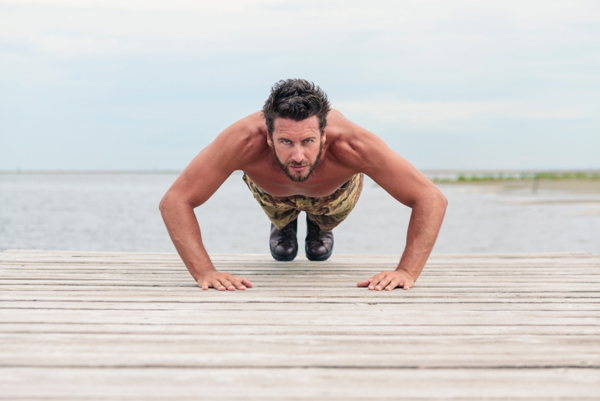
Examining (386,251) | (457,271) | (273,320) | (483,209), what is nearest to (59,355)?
(273,320)

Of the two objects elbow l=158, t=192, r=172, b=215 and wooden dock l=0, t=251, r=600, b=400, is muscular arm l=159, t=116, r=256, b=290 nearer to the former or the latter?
elbow l=158, t=192, r=172, b=215

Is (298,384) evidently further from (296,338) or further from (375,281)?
(375,281)

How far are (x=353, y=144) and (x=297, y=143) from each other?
1.33 ft

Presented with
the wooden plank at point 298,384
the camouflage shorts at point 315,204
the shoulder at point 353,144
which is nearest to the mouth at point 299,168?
the shoulder at point 353,144

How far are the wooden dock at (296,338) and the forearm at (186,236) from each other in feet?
0.38

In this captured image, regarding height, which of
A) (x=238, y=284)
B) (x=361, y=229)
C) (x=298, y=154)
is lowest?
(x=361, y=229)

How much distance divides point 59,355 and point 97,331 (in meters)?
0.24

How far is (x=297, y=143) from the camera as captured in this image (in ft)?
8.50

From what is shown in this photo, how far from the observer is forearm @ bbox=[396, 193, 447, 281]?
9.19ft

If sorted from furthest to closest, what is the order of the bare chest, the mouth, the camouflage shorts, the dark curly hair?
the camouflage shorts, the bare chest, the mouth, the dark curly hair

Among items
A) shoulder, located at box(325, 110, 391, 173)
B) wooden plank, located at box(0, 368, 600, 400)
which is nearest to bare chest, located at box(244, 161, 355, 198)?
shoulder, located at box(325, 110, 391, 173)

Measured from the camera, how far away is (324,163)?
120 inches

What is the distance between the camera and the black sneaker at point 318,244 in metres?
3.95

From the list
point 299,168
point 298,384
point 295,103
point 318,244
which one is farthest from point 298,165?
point 318,244
